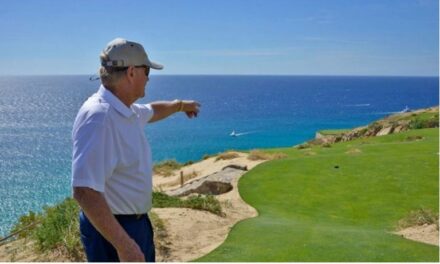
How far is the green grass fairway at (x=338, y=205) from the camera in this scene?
9.76 m

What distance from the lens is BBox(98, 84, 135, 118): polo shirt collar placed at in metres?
3.37

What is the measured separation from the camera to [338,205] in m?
17.0

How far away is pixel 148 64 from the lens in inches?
140

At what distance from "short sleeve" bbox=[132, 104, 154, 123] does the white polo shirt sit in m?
0.49

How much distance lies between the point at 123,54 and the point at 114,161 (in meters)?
0.69

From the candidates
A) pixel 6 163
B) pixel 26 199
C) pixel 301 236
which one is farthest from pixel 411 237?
pixel 6 163

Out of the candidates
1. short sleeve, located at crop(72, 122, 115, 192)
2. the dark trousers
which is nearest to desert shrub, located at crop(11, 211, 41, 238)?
the dark trousers

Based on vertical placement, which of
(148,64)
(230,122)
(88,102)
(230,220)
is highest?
(148,64)

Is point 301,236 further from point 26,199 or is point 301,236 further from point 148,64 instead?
point 26,199

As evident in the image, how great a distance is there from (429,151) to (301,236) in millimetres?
15234

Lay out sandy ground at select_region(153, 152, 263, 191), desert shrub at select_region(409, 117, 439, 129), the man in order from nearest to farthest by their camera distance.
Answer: the man
sandy ground at select_region(153, 152, 263, 191)
desert shrub at select_region(409, 117, 439, 129)

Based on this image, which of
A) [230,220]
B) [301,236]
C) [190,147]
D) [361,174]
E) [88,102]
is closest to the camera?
[88,102]

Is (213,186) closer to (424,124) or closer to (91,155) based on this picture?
(91,155)

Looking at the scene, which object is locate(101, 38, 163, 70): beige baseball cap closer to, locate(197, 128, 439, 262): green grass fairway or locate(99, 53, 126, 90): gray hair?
locate(99, 53, 126, 90): gray hair
